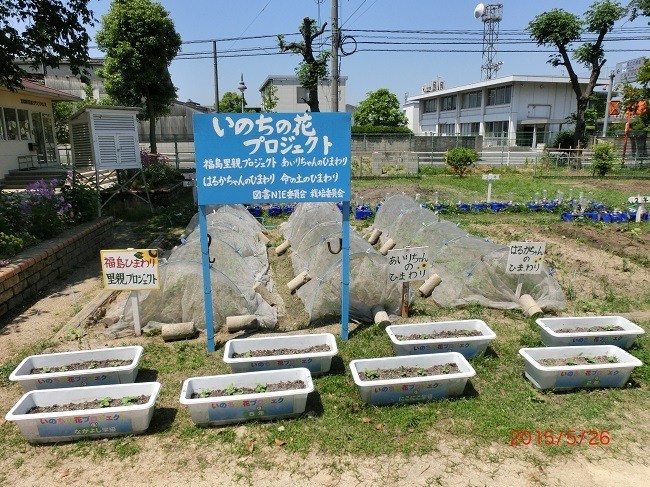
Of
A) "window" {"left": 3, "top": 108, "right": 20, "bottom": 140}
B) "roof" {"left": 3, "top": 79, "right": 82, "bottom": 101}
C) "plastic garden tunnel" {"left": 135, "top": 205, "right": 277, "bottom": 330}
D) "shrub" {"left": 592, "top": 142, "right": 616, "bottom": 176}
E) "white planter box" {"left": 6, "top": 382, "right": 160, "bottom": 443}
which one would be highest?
"roof" {"left": 3, "top": 79, "right": 82, "bottom": 101}

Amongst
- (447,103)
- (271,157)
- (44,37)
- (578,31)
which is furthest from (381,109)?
(271,157)

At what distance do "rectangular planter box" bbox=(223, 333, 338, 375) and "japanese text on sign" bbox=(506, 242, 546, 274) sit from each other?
2.62m

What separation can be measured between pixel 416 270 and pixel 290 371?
2120 millimetres

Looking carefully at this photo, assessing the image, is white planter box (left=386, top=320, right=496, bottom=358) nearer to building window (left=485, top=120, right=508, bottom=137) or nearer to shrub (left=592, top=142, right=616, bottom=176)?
shrub (left=592, top=142, right=616, bottom=176)

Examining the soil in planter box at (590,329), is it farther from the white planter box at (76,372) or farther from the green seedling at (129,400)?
the white planter box at (76,372)

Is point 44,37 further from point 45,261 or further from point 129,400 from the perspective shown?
point 129,400

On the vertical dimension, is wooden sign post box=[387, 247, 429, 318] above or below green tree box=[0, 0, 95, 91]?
below

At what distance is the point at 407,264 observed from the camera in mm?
5293

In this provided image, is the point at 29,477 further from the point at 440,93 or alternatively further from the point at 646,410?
the point at 440,93

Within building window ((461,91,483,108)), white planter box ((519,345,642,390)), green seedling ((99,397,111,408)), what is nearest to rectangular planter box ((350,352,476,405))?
white planter box ((519,345,642,390))

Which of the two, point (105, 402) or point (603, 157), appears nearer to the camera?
point (105, 402)

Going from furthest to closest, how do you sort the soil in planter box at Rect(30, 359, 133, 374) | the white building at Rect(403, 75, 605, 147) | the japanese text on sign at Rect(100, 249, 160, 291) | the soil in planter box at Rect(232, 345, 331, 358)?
the white building at Rect(403, 75, 605, 147) → the japanese text on sign at Rect(100, 249, 160, 291) → the soil in planter box at Rect(232, 345, 331, 358) → the soil in planter box at Rect(30, 359, 133, 374)

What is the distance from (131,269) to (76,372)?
1.26m

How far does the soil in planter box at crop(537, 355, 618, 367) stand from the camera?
4227mm
